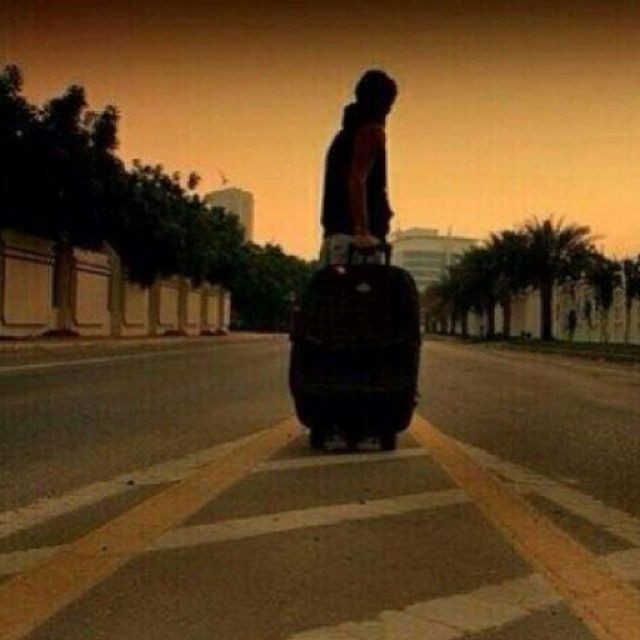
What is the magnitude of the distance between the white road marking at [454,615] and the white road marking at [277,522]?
4.11ft

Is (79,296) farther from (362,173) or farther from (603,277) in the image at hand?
(603,277)

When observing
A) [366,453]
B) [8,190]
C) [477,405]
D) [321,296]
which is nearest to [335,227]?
[321,296]

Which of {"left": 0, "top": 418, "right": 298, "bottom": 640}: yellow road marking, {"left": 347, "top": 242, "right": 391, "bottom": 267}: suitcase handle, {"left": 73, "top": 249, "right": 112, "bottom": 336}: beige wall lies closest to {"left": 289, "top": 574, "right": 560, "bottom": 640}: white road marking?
{"left": 0, "top": 418, "right": 298, "bottom": 640}: yellow road marking

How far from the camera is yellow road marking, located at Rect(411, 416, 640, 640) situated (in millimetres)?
3590

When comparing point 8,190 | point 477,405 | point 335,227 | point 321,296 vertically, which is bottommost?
point 477,405

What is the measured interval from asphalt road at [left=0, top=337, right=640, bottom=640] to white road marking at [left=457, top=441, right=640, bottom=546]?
2 cm

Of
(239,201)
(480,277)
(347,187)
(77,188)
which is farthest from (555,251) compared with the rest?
(239,201)

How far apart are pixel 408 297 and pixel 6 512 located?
122 inches

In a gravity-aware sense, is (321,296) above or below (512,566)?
above

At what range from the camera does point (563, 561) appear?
4.42 meters

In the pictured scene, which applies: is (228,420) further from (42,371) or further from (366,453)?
(42,371)

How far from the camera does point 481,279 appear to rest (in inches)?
3206

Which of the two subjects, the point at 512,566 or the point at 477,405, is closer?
the point at 512,566

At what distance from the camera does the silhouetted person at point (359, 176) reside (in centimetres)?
746
